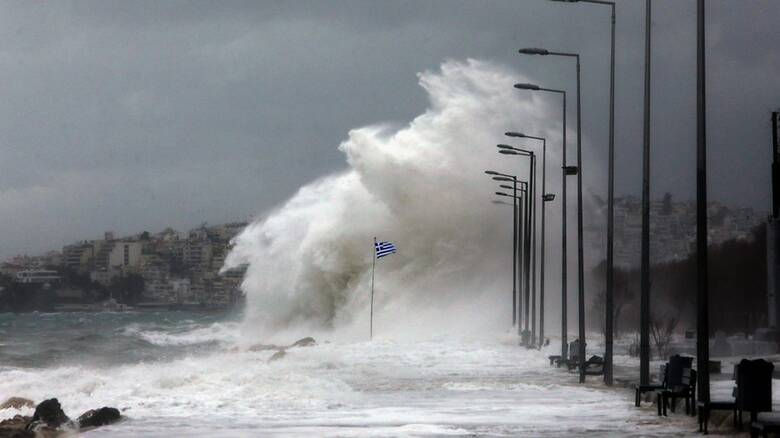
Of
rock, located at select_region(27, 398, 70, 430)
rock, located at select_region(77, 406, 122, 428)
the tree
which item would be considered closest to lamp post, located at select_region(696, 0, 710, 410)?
rock, located at select_region(77, 406, 122, 428)

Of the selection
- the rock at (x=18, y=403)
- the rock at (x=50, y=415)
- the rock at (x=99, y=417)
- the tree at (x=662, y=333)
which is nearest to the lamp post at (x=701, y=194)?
the rock at (x=99, y=417)

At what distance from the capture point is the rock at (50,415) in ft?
64.6

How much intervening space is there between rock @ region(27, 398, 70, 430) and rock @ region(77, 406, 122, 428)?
0.26 meters

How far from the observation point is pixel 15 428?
19.4m

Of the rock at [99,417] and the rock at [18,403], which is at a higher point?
the rock at [99,417]

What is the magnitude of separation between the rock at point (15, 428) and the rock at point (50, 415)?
232 mm

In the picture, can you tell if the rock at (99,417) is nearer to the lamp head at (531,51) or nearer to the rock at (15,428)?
the rock at (15,428)

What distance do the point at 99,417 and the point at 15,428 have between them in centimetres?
116

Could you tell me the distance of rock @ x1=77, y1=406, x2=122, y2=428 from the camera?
777 inches

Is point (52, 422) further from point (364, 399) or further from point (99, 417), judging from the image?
point (364, 399)

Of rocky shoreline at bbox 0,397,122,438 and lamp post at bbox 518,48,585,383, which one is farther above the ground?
lamp post at bbox 518,48,585,383

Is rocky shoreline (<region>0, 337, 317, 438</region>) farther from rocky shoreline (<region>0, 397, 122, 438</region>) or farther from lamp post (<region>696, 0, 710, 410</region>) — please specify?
lamp post (<region>696, 0, 710, 410</region>)

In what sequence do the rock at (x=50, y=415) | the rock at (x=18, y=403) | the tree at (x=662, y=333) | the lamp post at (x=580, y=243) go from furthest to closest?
1. the tree at (x=662, y=333)
2. the lamp post at (x=580, y=243)
3. the rock at (x=18, y=403)
4. the rock at (x=50, y=415)

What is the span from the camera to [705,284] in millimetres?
18719
